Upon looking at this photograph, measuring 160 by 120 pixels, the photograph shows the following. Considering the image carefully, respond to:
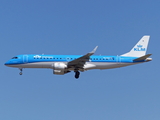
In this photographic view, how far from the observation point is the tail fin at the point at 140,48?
214 feet

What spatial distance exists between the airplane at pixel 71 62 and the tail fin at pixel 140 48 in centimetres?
161

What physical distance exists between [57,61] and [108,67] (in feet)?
30.4

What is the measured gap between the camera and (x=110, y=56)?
62.6 m

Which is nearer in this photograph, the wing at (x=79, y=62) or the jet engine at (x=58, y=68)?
the wing at (x=79, y=62)

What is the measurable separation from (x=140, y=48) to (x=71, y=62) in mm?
15278

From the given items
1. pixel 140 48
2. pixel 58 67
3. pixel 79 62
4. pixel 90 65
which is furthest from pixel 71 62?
pixel 140 48

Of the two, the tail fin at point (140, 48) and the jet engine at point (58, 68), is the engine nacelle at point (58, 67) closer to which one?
the jet engine at point (58, 68)

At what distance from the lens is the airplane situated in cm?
5928

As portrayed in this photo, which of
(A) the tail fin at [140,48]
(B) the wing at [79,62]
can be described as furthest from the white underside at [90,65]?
(A) the tail fin at [140,48]

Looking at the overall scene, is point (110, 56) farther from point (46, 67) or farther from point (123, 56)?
point (46, 67)

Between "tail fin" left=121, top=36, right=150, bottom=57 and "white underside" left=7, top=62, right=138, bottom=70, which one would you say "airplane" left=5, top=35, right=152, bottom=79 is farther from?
"tail fin" left=121, top=36, right=150, bottom=57

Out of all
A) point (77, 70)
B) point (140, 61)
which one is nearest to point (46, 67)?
point (77, 70)

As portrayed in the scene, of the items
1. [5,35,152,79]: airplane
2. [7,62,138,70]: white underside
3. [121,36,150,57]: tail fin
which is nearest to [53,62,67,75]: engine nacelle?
[5,35,152,79]: airplane

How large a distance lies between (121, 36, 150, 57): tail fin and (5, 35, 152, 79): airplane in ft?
5.29
